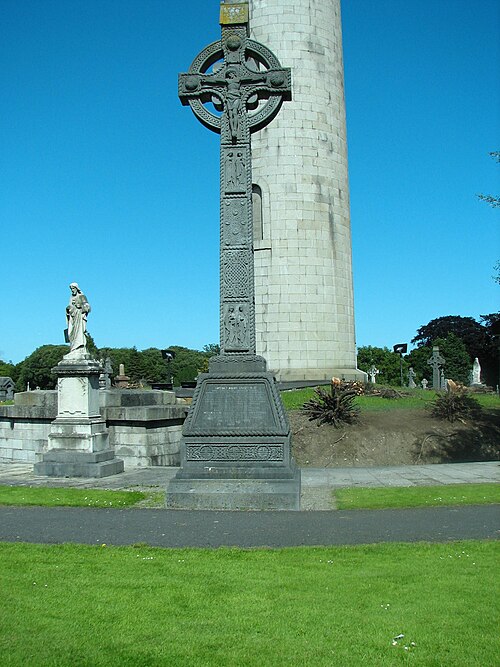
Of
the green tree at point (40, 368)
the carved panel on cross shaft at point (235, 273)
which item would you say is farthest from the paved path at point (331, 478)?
the green tree at point (40, 368)

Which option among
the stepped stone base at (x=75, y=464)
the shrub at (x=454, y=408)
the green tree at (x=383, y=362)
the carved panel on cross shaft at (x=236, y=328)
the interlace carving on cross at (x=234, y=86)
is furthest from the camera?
the green tree at (x=383, y=362)

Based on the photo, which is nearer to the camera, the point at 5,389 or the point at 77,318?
the point at 77,318

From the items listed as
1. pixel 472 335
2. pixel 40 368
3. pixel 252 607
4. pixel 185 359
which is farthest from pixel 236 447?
pixel 185 359

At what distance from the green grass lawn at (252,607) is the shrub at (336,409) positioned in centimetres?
1011

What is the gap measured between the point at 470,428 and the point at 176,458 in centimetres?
730

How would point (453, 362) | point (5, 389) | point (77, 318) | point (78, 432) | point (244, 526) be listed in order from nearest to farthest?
1. point (244, 526)
2. point (78, 432)
3. point (77, 318)
4. point (5, 389)
5. point (453, 362)

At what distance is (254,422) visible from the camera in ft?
27.0

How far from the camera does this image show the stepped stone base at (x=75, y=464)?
37.5 feet

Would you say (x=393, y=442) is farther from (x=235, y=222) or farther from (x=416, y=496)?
(x=235, y=222)

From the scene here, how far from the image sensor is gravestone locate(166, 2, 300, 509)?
7.96m

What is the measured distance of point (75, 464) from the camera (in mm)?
11547

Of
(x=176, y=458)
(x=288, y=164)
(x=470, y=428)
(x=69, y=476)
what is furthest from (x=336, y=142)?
(x=69, y=476)

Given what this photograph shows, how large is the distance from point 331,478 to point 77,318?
5944 millimetres

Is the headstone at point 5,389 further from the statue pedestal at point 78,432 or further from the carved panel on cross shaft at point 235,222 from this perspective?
the carved panel on cross shaft at point 235,222
